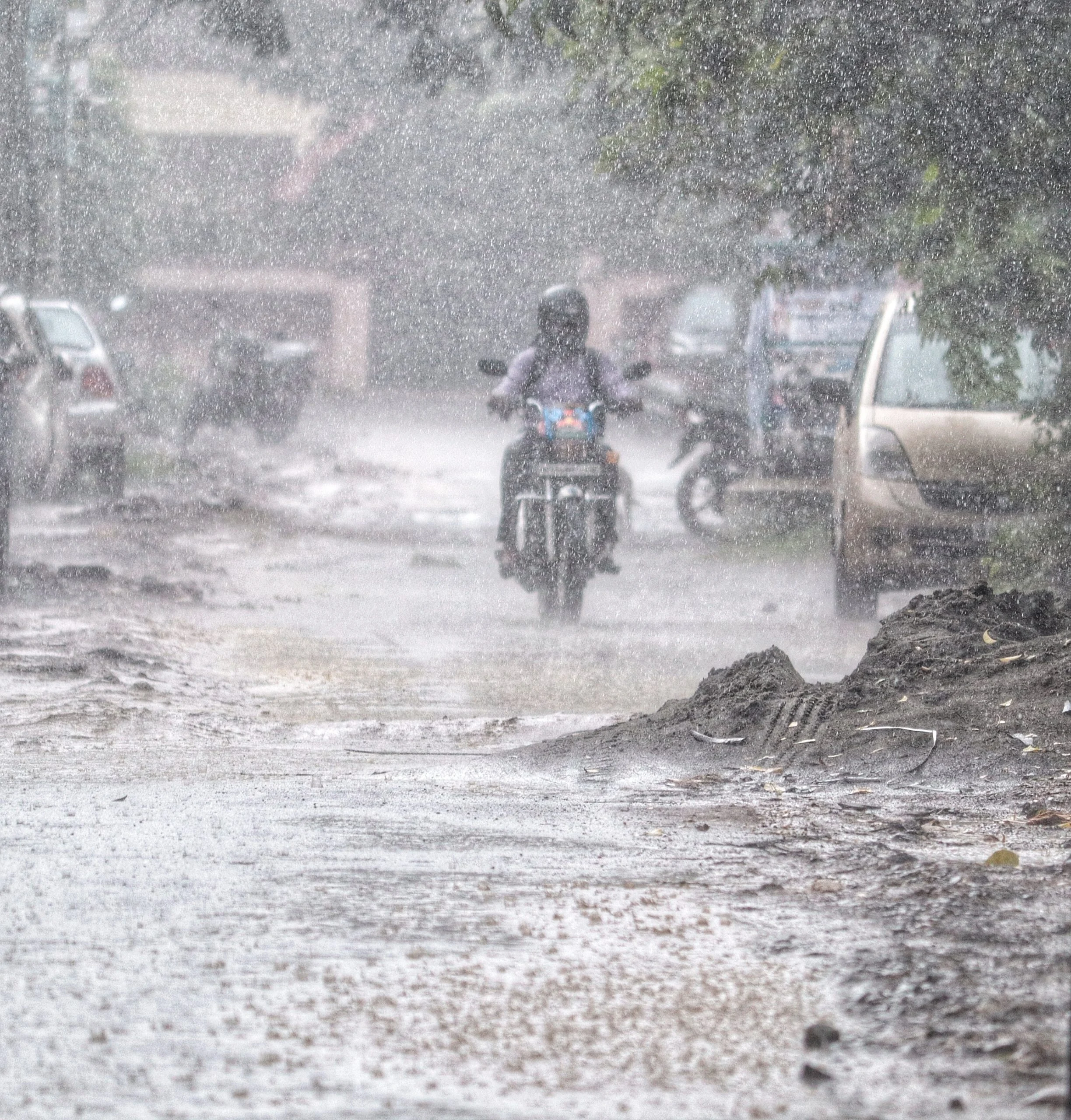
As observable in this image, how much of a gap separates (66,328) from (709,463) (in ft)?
18.6

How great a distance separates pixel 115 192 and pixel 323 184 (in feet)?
38.9

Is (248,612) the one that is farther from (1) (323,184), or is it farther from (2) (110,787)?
(1) (323,184)

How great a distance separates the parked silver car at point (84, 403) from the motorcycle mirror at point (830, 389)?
6.18 metres

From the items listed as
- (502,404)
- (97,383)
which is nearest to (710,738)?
(502,404)

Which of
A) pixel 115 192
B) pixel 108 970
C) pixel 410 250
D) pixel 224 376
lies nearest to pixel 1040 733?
pixel 108 970

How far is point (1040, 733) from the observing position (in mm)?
6238

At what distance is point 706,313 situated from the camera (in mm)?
28875

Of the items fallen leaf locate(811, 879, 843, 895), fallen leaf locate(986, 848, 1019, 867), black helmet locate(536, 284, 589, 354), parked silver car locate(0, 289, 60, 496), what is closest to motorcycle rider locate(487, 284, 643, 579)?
black helmet locate(536, 284, 589, 354)

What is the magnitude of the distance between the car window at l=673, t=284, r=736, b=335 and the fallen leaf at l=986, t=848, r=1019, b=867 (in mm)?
23024

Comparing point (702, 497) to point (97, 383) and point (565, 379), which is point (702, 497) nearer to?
point (97, 383)

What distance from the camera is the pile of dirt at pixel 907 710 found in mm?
6141

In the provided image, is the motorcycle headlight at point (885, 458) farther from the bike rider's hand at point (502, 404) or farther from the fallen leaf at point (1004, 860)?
the fallen leaf at point (1004, 860)

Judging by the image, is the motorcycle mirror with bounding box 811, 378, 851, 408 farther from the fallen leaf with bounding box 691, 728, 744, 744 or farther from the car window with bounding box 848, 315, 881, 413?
the fallen leaf with bounding box 691, 728, 744, 744

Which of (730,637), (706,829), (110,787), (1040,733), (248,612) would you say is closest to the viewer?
(706,829)
